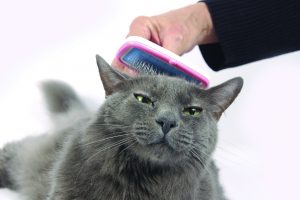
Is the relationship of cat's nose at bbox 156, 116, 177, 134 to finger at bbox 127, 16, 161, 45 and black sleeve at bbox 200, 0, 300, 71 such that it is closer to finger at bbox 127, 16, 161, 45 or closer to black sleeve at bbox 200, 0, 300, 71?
finger at bbox 127, 16, 161, 45

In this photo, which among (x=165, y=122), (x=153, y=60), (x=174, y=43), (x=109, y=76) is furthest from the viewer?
(x=174, y=43)

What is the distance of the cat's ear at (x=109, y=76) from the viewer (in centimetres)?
105

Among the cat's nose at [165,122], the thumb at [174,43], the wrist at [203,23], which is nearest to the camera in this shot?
the cat's nose at [165,122]

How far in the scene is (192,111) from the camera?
3.33ft

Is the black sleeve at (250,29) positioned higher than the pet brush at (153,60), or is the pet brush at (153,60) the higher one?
the pet brush at (153,60)

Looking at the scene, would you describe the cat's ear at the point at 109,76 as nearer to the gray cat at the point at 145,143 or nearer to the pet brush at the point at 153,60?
the gray cat at the point at 145,143

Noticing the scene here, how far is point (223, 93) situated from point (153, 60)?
20 centimetres

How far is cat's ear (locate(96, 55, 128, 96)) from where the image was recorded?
1.05 m

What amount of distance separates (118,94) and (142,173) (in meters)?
0.18

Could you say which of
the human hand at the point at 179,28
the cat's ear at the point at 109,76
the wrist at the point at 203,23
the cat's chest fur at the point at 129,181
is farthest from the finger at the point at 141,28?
the cat's chest fur at the point at 129,181

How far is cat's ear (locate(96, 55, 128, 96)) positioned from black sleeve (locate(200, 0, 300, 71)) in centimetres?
57

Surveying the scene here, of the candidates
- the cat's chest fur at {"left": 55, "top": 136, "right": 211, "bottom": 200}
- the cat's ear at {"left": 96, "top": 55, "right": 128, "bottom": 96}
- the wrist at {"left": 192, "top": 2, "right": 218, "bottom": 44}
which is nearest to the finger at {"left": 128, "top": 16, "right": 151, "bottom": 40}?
the wrist at {"left": 192, "top": 2, "right": 218, "bottom": 44}

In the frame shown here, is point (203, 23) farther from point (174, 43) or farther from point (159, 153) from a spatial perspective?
point (159, 153)

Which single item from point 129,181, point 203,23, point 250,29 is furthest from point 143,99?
point 250,29
